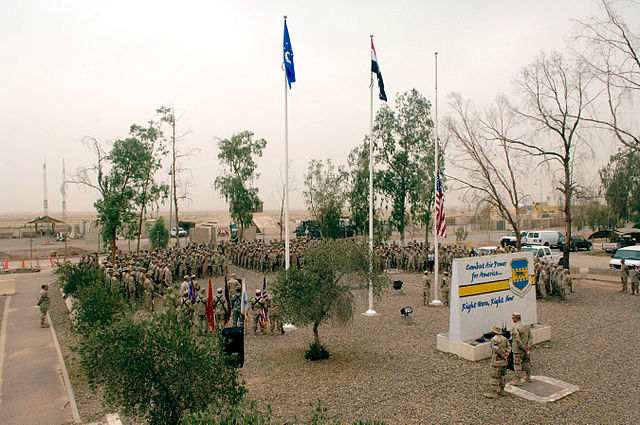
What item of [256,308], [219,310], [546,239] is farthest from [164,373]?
[546,239]

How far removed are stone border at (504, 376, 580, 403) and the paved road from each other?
8435 mm

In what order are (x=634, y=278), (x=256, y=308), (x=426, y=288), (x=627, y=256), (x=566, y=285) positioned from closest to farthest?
(x=256, y=308)
(x=426, y=288)
(x=566, y=285)
(x=634, y=278)
(x=627, y=256)

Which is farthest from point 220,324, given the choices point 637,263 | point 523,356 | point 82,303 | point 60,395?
point 637,263

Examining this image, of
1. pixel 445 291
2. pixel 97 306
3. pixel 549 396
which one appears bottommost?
pixel 549 396

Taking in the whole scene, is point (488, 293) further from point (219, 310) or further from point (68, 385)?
point (68, 385)

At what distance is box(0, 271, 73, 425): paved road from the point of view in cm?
843

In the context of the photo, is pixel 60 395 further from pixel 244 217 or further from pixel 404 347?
pixel 244 217

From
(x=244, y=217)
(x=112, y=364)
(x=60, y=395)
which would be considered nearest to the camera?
(x=112, y=364)

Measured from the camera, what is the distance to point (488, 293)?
40.5 ft

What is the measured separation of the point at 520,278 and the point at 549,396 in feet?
15.6

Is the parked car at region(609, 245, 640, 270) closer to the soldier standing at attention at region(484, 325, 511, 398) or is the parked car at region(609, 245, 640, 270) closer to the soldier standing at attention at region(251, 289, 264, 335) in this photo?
the soldier standing at attention at region(484, 325, 511, 398)

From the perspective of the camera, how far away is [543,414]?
26.7ft

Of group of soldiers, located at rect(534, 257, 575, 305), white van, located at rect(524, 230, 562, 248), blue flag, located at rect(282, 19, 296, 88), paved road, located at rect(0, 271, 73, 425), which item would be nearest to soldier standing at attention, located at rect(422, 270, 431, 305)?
group of soldiers, located at rect(534, 257, 575, 305)

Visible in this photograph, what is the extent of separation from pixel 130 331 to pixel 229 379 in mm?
1445
